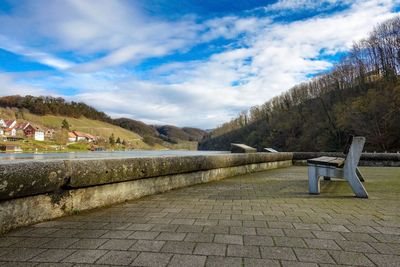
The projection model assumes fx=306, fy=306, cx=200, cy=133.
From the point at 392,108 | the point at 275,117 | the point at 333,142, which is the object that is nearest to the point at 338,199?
the point at 392,108

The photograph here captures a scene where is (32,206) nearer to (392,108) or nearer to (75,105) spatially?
(392,108)

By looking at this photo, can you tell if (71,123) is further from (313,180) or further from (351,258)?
(351,258)

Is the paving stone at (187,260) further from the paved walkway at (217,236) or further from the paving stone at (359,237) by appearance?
the paving stone at (359,237)

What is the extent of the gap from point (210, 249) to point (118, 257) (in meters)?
0.71

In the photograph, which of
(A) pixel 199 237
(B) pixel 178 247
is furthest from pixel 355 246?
(B) pixel 178 247

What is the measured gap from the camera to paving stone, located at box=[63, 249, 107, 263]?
87.2 inches

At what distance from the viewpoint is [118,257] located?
7.44 feet

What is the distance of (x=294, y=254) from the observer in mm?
2330

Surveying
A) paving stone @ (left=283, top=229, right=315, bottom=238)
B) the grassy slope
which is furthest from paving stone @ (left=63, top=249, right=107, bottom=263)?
the grassy slope

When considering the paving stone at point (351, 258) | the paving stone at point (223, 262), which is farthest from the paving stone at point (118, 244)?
the paving stone at point (351, 258)

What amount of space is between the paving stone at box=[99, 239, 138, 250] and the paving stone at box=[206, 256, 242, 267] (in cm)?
72

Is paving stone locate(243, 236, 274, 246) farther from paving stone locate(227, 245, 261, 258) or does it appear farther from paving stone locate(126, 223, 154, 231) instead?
paving stone locate(126, 223, 154, 231)

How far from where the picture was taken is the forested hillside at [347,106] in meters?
39.4

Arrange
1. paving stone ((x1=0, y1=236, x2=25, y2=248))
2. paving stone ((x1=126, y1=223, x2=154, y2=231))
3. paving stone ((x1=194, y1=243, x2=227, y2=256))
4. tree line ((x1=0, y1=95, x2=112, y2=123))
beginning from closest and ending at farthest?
paving stone ((x1=194, y1=243, x2=227, y2=256)), paving stone ((x1=0, y1=236, x2=25, y2=248)), paving stone ((x1=126, y1=223, x2=154, y2=231)), tree line ((x1=0, y1=95, x2=112, y2=123))
